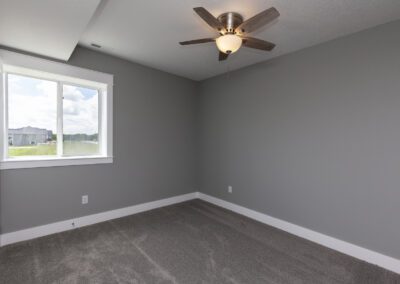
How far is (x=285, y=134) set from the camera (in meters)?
2.95

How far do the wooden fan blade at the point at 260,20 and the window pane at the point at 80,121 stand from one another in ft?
7.92

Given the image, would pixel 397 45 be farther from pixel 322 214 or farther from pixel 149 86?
pixel 149 86

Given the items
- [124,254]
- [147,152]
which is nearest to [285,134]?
[147,152]

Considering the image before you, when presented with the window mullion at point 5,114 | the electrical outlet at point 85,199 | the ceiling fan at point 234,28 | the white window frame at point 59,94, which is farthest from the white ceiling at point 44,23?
the electrical outlet at point 85,199

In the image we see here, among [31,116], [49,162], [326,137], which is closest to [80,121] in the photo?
[31,116]

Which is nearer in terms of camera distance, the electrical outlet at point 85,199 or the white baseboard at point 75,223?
the white baseboard at point 75,223

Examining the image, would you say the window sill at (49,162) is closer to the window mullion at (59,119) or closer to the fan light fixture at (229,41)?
the window mullion at (59,119)

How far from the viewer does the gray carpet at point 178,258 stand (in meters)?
1.94

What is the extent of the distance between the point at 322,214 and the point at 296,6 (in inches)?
92.6

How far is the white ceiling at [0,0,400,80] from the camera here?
1.79m

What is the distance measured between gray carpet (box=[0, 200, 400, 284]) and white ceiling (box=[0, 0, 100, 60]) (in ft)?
7.49

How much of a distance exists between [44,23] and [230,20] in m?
1.71

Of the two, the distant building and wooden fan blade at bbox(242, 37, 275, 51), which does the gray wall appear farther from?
wooden fan blade at bbox(242, 37, 275, 51)

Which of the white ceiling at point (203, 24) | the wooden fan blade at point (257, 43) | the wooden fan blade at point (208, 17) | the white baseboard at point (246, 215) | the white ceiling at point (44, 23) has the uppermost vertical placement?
the white ceiling at point (203, 24)
